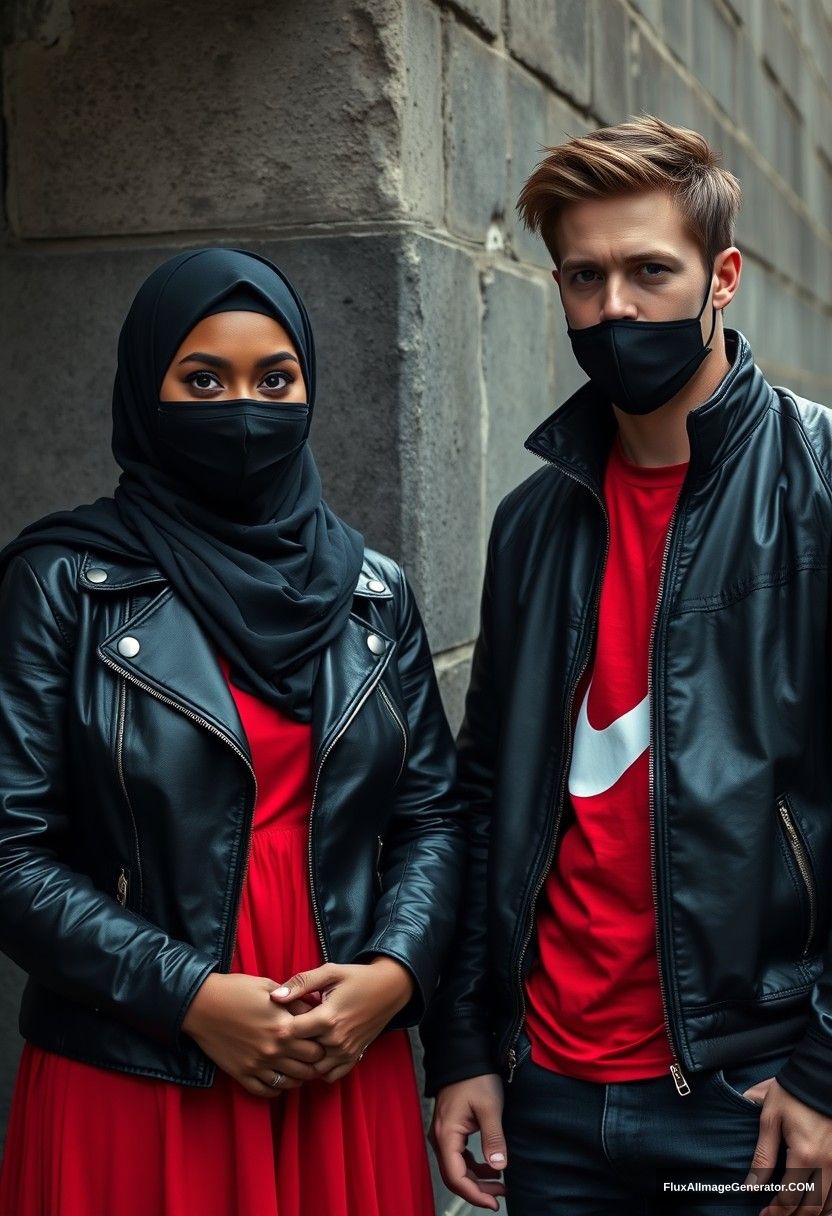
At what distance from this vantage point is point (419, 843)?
2344 millimetres

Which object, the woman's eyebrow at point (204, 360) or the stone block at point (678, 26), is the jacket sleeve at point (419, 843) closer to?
the woman's eyebrow at point (204, 360)

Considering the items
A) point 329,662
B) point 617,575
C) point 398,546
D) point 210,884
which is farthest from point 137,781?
point 398,546

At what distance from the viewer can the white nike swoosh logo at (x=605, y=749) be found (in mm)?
2176

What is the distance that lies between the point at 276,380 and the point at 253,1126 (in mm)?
1083

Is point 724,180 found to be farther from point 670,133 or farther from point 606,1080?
point 606,1080

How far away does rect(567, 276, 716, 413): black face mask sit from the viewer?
218cm

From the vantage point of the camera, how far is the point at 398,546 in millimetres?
3053

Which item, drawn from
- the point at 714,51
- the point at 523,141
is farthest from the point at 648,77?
the point at 523,141

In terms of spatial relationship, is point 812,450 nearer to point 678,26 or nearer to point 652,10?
point 652,10

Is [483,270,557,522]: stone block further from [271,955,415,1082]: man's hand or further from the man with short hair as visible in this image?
[271,955,415,1082]: man's hand

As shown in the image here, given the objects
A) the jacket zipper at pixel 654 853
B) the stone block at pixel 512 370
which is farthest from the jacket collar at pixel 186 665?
the stone block at pixel 512 370

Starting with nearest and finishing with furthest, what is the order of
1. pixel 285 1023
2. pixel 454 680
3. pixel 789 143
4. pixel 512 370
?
pixel 285 1023
pixel 454 680
pixel 512 370
pixel 789 143

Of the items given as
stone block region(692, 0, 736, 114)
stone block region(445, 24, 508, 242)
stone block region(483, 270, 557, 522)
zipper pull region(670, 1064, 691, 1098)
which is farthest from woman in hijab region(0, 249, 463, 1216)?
stone block region(692, 0, 736, 114)

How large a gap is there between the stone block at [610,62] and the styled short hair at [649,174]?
2354 mm
